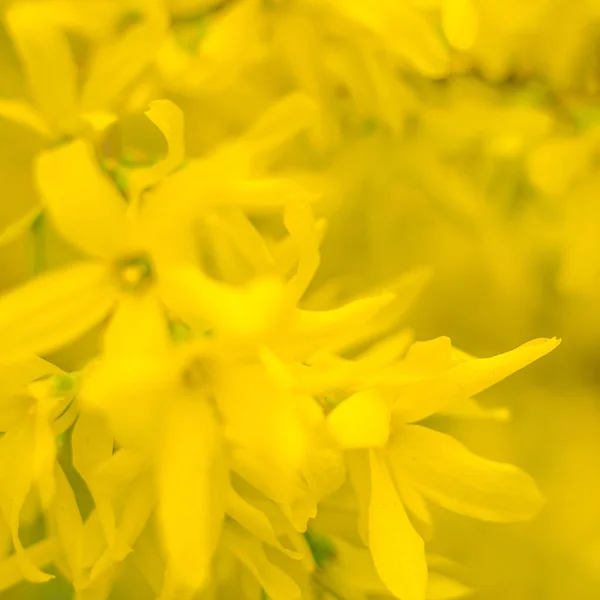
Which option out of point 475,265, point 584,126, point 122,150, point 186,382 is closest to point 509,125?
point 584,126

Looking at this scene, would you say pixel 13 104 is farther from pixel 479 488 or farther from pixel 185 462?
pixel 479 488

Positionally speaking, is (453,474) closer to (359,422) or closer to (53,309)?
(359,422)

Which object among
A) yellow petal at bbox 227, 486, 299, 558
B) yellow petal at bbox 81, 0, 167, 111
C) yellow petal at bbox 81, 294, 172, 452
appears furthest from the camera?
yellow petal at bbox 81, 0, 167, 111

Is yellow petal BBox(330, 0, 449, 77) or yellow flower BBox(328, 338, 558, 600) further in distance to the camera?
yellow petal BBox(330, 0, 449, 77)

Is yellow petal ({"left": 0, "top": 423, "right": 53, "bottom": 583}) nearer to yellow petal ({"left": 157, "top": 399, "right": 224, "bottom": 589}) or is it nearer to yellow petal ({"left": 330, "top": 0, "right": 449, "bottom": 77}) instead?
yellow petal ({"left": 157, "top": 399, "right": 224, "bottom": 589})

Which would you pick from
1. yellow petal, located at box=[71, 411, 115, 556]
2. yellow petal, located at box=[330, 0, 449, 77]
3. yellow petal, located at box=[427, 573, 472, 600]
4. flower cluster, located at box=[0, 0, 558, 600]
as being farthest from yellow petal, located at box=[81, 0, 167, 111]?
yellow petal, located at box=[427, 573, 472, 600]

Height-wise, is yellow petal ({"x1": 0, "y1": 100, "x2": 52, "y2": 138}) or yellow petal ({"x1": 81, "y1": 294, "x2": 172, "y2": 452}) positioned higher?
yellow petal ({"x1": 0, "y1": 100, "x2": 52, "y2": 138})
